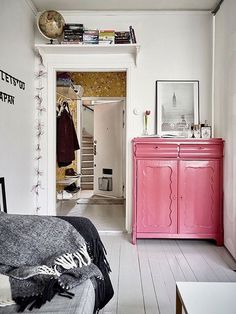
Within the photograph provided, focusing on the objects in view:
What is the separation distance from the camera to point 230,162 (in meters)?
3.34

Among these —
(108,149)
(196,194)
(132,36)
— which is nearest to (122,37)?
(132,36)

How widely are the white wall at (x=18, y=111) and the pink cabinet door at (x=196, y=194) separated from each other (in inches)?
67.3

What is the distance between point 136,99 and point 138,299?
2.39 metres

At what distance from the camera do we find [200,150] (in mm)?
3602

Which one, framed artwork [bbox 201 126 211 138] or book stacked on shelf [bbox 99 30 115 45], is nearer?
book stacked on shelf [bbox 99 30 115 45]

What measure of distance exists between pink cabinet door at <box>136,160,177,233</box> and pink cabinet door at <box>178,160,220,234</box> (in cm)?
9

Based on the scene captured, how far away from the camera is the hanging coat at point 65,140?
Result: 5.07 meters

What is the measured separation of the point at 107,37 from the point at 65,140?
1.90m

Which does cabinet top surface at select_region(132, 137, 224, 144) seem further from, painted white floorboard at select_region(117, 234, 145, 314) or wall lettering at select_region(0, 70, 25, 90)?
wall lettering at select_region(0, 70, 25, 90)

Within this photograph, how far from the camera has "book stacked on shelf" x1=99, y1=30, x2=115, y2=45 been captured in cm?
373

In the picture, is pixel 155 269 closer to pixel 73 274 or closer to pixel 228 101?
pixel 73 274

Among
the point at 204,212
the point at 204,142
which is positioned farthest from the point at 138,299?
the point at 204,142

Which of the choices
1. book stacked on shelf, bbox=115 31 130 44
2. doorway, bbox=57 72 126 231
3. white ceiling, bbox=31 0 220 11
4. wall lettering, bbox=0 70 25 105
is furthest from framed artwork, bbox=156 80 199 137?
doorway, bbox=57 72 126 231

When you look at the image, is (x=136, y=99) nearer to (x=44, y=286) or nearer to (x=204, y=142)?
(x=204, y=142)
